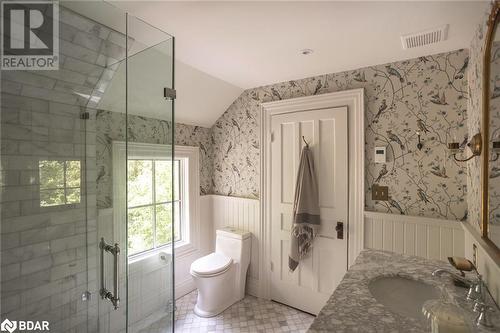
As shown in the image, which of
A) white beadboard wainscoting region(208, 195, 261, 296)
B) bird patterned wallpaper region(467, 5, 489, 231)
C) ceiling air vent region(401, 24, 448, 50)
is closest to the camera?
bird patterned wallpaper region(467, 5, 489, 231)

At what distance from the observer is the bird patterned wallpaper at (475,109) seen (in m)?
1.31

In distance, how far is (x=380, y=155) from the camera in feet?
6.68

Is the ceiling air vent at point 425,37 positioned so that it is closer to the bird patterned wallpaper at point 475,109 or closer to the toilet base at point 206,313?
the bird patterned wallpaper at point 475,109

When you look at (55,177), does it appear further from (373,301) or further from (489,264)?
(489,264)

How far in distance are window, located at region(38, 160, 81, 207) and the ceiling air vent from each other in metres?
2.36

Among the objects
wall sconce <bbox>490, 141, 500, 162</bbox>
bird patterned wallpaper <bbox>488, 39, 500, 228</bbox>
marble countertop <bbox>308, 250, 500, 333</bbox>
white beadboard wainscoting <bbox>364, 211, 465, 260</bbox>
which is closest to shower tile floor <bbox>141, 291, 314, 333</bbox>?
white beadboard wainscoting <bbox>364, 211, 465, 260</bbox>

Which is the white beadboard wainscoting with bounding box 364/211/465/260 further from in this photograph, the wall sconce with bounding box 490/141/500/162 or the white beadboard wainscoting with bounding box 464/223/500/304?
the wall sconce with bounding box 490/141/500/162

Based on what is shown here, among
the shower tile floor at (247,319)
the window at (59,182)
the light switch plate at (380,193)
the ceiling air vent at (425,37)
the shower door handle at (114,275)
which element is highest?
the ceiling air vent at (425,37)

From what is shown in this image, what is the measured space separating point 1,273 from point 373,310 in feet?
6.37

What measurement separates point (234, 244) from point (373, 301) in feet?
5.95

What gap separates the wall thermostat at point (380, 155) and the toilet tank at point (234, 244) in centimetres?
149

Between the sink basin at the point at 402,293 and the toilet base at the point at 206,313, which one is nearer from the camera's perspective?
the sink basin at the point at 402,293

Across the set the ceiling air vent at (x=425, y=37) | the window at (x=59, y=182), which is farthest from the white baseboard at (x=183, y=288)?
the ceiling air vent at (x=425, y=37)

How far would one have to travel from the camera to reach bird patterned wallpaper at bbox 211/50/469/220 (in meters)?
1.80
